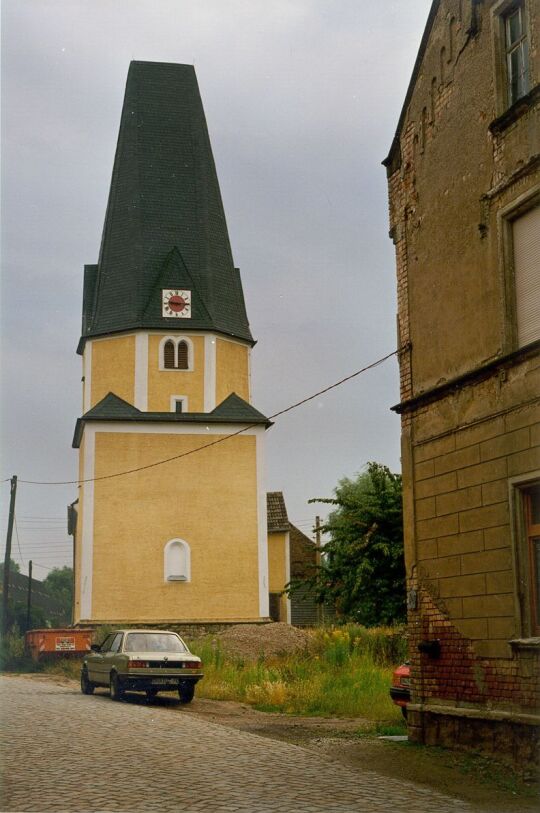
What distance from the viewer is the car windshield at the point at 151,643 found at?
22.2 metres

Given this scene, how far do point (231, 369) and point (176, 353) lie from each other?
2.33 metres

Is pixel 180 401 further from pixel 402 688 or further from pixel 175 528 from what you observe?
pixel 402 688

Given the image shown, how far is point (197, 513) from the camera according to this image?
41188 mm

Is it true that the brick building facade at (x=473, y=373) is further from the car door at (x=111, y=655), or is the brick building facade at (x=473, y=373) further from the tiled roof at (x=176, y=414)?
the tiled roof at (x=176, y=414)

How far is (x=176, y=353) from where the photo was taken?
140 feet

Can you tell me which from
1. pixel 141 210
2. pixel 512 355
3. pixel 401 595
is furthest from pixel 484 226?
pixel 141 210

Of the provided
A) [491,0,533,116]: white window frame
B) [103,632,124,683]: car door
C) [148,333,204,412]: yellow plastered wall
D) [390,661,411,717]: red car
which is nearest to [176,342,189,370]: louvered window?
[148,333,204,412]: yellow plastered wall

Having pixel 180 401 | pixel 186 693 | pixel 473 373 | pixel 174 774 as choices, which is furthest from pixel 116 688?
pixel 180 401

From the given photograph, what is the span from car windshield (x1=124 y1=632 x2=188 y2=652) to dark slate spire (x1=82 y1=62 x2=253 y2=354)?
68.6ft

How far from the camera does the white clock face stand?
4284 centimetres

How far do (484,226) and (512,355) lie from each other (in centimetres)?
202

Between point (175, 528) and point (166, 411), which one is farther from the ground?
point (166, 411)

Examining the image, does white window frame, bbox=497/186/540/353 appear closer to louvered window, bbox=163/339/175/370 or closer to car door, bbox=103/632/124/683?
car door, bbox=103/632/124/683

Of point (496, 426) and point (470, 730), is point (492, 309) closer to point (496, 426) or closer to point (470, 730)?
point (496, 426)
